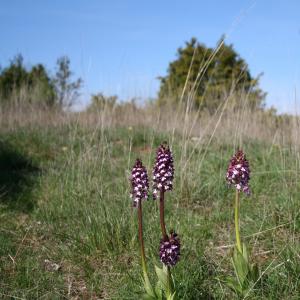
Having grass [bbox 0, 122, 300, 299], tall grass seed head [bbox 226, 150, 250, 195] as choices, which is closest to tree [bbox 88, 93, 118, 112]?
grass [bbox 0, 122, 300, 299]

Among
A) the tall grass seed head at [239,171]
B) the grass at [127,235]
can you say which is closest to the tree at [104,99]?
the grass at [127,235]

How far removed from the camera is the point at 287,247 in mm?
2729

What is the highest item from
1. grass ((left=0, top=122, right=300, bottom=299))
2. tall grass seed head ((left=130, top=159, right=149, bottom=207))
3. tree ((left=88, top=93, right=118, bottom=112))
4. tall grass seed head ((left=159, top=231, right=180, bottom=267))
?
tree ((left=88, top=93, right=118, bottom=112))

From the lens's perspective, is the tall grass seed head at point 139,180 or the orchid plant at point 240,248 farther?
the orchid plant at point 240,248

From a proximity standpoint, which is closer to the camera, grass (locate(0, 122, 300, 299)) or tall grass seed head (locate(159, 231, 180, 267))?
tall grass seed head (locate(159, 231, 180, 267))

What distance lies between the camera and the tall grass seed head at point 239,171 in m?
2.20

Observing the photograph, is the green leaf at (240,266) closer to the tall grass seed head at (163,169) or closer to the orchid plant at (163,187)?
the orchid plant at (163,187)

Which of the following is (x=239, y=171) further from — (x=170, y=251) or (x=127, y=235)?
(x=127, y=235)

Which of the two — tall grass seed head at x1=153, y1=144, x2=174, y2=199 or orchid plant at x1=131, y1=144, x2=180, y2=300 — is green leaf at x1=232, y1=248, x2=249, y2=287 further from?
tall grass seed head at x1=153, y1=144, x2=174, y2=199

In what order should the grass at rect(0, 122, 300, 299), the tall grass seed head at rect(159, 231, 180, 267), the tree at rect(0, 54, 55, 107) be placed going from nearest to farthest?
the tall grass seed head at rect(159, 231, 180, 267) → the grass at rect(0, 122, 300, 299) → the tree at rect(0, 54, 55, 107)

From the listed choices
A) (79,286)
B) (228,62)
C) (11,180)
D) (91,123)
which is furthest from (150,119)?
(228,62)

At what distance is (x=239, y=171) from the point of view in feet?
7.26

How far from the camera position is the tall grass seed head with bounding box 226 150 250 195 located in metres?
2.20

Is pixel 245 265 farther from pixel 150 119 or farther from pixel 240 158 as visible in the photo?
pixel 150 119
